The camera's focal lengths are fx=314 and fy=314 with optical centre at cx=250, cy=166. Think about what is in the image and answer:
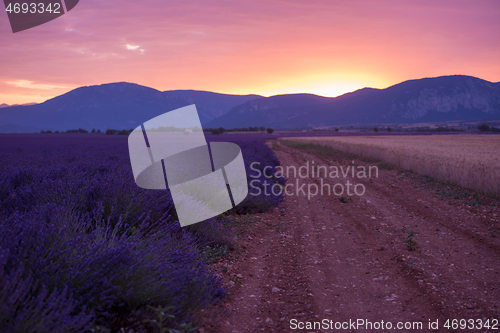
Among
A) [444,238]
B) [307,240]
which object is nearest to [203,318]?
[307,240]

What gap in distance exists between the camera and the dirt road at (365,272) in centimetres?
322

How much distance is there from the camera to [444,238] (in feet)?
19.4

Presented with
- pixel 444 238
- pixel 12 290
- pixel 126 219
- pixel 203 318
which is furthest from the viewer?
pixel 444 238

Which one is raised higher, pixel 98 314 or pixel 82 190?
pixel 82 190

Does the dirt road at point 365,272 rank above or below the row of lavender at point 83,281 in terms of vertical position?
below

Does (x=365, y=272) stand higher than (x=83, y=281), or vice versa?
(x=83, y=281)

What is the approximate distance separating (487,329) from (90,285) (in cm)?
350

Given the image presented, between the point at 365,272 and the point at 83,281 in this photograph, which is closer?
the point at 83,281

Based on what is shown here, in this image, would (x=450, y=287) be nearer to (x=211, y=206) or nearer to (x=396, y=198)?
(x=211, y=206)

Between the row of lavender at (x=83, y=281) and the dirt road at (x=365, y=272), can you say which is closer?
the row of lavender at (x=83, y=281)

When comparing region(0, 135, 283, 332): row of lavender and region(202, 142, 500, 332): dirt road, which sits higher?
region(0, 135, 283, 332): row of lavender

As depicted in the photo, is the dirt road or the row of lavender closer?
the row of lavender

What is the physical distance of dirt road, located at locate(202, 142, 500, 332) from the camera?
3.22 meters

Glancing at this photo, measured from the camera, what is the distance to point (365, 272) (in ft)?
14.5
